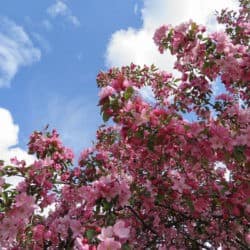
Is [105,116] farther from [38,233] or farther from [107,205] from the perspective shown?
[38,233]

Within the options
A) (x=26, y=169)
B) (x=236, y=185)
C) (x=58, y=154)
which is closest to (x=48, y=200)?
(x=26, y=169)

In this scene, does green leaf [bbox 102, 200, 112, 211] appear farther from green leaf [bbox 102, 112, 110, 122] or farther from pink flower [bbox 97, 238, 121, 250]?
pink flower [bbox 97, 238, 121, 250]

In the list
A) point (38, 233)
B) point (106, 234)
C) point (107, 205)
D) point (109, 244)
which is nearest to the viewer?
point (109, 244)

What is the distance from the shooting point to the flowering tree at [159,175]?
12.0 ft

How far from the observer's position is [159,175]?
4812 millimetres

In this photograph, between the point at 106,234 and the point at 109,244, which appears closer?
the point at 109,244

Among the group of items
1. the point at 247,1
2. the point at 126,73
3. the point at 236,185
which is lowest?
the point at 236,185

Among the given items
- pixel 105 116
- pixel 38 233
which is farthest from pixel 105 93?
pixel 38 233

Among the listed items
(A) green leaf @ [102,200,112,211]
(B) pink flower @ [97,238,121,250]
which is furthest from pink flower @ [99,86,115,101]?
(B) pink flower @ [97,238,121,250]

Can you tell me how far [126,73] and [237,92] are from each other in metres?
2.02

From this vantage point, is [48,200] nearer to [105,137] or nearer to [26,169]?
[26,169]

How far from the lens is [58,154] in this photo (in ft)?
17.8

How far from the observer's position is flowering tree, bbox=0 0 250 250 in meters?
3.65

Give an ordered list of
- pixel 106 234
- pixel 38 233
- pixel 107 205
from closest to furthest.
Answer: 1. pixel 106 234
2. pixel 107 205
3. pixel 38 233
